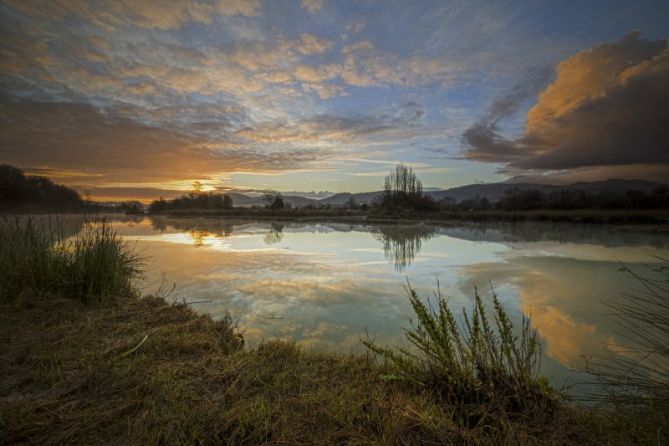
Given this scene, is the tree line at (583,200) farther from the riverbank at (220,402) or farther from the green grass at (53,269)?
the green grass at (53,269)

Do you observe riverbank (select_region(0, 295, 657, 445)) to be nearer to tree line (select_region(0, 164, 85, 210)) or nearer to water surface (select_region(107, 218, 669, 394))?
water surface (select_region(107, 218, 669, 394))

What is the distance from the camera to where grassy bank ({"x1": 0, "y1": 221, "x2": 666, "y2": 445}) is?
192 centimetres

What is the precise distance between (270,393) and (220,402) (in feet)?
1.26

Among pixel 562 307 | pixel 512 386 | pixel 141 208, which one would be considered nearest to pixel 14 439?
pixel 512 386

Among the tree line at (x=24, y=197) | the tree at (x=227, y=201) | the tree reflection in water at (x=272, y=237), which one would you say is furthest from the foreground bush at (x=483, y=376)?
the tree at (x=227, y=201)

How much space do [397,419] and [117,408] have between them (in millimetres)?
1897

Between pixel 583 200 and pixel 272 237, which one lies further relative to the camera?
pixel 583 200

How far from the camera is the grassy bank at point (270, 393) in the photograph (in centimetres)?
192

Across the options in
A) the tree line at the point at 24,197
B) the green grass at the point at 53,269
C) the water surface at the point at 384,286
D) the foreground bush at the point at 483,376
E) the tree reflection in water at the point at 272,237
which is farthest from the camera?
the tree reflection in water at the point at 272,237

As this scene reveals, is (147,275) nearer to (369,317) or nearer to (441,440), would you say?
(369,317)

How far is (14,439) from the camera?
1.79 m

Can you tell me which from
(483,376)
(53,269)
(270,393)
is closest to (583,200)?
(483,376)

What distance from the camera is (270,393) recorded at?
2.49 meters

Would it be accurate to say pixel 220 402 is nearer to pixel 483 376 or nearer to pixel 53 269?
pixel 483 376
